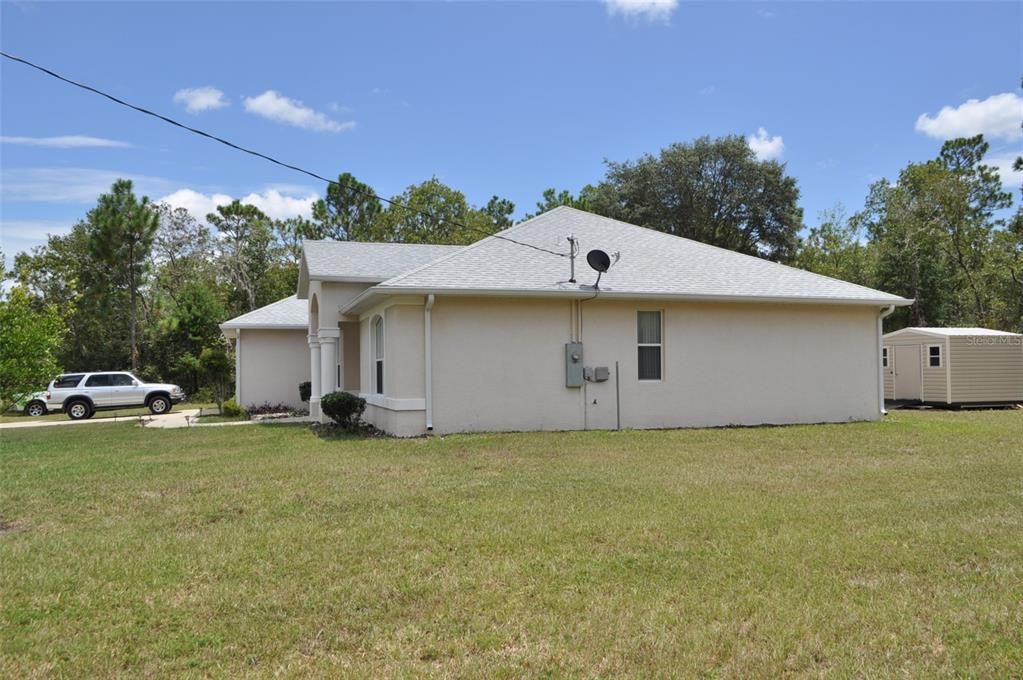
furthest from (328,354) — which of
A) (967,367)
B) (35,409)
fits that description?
(967,367)

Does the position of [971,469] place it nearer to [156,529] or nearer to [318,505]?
[318,505]

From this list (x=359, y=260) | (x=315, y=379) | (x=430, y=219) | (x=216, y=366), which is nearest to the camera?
(x=359, y=260)

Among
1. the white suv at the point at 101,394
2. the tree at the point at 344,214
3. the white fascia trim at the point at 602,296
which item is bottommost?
the white suv at the point at 101,394

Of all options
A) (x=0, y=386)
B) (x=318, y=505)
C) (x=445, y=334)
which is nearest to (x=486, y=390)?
(x=445, y=334)

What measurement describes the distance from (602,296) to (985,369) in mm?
13507

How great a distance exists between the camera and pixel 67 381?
22.8 meters

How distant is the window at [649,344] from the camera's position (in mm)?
14516

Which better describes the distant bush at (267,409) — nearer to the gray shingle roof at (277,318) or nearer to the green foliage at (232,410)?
the green foliage at (232,410)

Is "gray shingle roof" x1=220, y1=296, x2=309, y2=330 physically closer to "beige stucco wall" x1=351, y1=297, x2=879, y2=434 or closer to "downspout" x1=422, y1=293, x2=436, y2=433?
"beige stucco wall" x1=351, y1=297, x2=879, y2=434

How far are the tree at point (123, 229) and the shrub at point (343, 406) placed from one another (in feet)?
78.1

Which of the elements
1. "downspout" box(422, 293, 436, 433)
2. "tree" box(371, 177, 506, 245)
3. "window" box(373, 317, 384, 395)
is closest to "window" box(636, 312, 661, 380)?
"downspout" box(422, 293, 436, 433)

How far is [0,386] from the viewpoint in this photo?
55.2 feet

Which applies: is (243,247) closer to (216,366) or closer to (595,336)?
(216,366)

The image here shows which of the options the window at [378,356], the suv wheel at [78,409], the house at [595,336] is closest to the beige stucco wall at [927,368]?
the house at [595,336]
